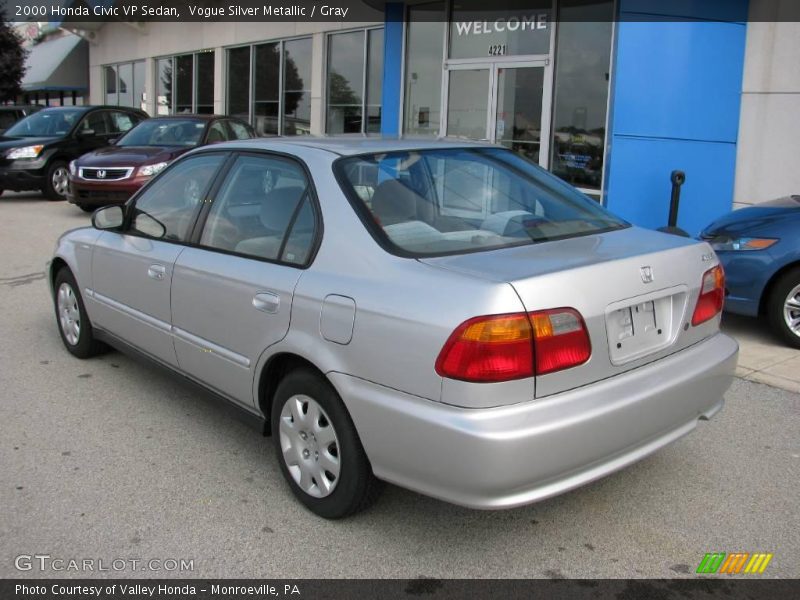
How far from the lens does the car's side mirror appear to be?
4648 millimetres

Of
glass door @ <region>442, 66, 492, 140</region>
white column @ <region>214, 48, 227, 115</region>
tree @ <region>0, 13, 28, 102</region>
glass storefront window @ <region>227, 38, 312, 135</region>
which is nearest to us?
glass door @ <region>442, 66, 492, 140</region>

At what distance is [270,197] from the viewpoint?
12.0 ft

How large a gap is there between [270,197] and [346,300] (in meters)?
0.93

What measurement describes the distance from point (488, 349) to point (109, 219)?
2973 millimetres

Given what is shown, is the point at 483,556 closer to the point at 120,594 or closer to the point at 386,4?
the point at 120,594

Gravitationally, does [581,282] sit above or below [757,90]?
below

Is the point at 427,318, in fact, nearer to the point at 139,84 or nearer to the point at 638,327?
the point at 638,327

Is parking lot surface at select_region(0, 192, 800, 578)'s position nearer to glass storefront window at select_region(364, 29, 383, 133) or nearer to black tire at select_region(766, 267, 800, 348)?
black tire at select_region(766, 267, 800, 348)

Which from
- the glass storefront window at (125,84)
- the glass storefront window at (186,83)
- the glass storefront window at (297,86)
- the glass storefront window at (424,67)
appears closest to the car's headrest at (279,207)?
the glass storefront window at (424,67)

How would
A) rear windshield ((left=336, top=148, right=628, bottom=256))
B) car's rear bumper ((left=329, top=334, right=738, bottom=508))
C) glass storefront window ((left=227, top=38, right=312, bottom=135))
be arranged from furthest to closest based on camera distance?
1. glass storefront window ((left=227, top=38, right=312, bottom=135))
2. rear windshield ((left=336, top=148, right=628, bottom=256))
3. car's rear bumper ((left=329, top=334, right=738, bottom=508))

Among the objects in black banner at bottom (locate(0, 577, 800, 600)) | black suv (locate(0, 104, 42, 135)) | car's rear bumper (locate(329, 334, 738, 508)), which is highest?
black suv (locate(0, 104, 42, 135))

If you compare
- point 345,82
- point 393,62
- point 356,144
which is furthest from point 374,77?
point 356,144

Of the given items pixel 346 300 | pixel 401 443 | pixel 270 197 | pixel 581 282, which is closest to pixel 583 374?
pixel 581 282

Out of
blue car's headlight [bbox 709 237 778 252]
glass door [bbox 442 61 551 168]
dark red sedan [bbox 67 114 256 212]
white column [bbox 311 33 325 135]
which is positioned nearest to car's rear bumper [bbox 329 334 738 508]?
blue car's headlight [bbox 709 237 778 252]
